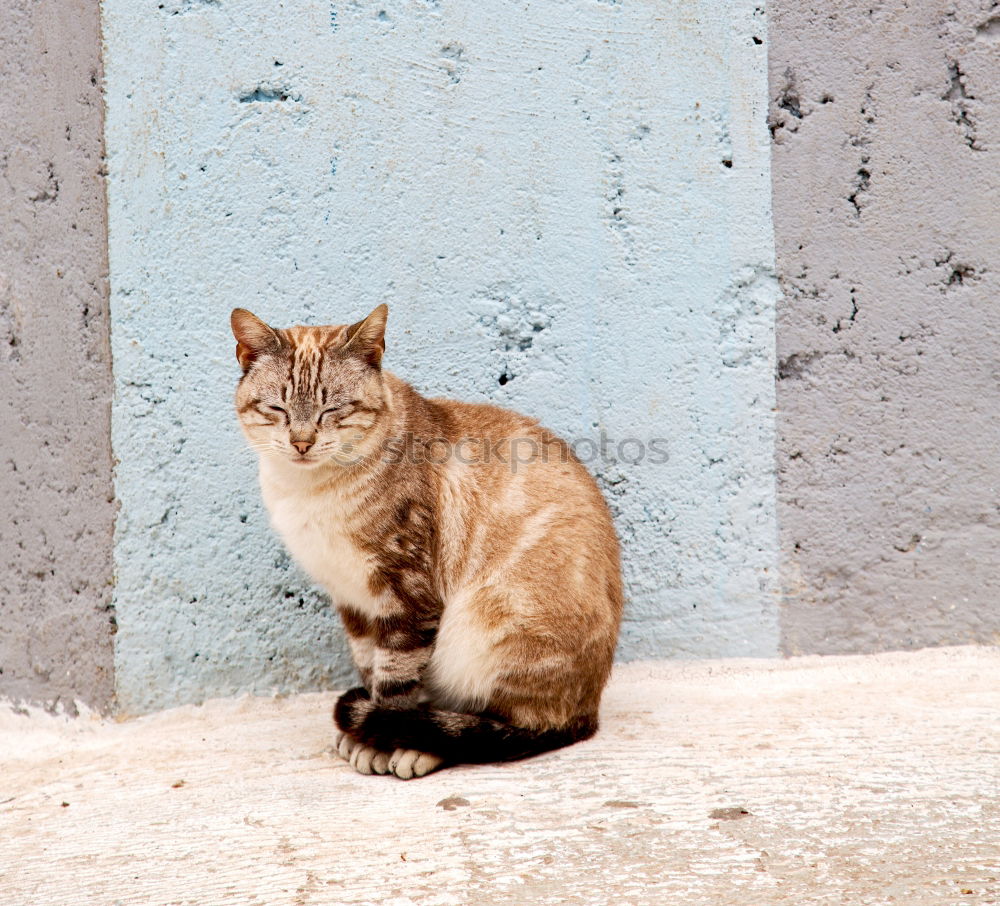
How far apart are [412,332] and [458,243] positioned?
1.15 feet

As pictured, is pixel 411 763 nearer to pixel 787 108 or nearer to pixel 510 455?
pixel 510 455

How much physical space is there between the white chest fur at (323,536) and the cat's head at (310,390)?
11 centimetres

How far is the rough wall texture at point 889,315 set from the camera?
11.1ft

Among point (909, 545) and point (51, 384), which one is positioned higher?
point (51, 384)

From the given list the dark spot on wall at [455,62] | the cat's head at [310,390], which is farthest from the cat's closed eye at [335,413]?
the dark spot on wall at [455,62]

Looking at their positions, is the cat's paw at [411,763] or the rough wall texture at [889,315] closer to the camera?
the cat's paw at [411,763]

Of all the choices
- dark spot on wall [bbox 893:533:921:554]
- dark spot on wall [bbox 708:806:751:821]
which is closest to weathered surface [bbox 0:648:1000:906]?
dark spot on wall [bbox 708:806:751:821]

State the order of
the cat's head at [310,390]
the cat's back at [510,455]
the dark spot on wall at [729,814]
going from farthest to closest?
the cat's back at [510,455]
the cat's head at [310,390]
the dark spot on wall at [729,814]

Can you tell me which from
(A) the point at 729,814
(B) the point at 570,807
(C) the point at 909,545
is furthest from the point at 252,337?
(C) the point at 909,545

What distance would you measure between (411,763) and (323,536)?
694mm

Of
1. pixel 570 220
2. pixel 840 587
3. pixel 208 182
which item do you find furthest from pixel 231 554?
pixel 840 587

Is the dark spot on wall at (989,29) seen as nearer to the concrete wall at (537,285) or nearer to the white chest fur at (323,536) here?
the concrete wall at (537,285)

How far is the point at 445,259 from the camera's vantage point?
3.34 meters

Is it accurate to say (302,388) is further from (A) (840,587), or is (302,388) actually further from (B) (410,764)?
(A) (840,587)
